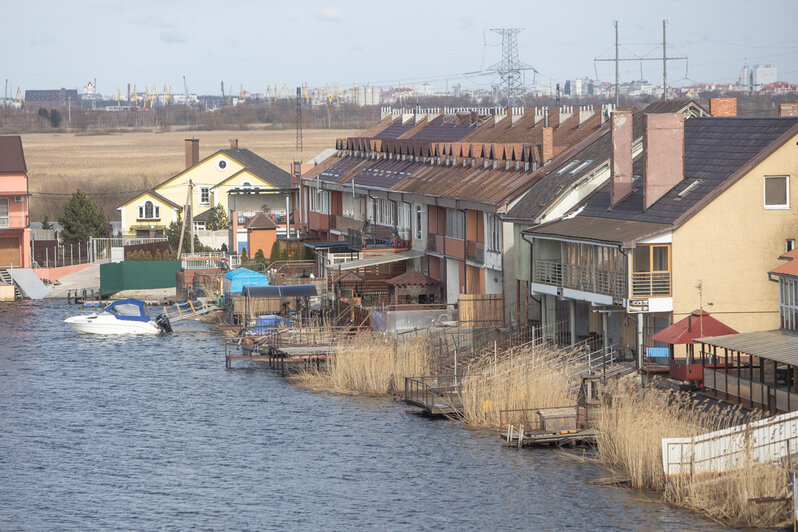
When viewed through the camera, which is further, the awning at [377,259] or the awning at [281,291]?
the awning at [281,291]

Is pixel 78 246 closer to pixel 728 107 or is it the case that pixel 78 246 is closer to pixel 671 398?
pixel 728 107

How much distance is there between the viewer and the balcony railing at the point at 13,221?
93.1 meters

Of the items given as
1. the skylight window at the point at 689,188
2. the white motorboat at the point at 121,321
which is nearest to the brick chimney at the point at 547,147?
the skylight window at the point at 689,188

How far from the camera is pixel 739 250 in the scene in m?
47.0

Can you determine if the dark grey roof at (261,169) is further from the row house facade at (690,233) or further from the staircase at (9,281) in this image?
the row house facade at (690,233)

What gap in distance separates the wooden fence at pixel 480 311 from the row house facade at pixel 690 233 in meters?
7.34

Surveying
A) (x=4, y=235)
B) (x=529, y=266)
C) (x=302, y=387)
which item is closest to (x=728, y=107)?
(x=529, y=266)

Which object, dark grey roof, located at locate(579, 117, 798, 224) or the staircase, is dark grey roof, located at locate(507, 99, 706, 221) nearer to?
dark grey roof, located at locate(579, 117, 798, 224)

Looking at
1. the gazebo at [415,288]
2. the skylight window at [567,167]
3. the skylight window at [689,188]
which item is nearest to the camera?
the skylight window at [689,188]

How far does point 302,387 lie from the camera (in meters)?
55.4

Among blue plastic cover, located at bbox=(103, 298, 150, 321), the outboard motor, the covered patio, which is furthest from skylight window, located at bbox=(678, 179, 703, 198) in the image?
blue plastic cover, located at bbox=(103, 298, 150, 321)

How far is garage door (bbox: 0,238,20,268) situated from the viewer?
95375mm

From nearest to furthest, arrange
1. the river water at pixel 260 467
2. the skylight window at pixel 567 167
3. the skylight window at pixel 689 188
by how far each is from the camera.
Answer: the river water at pixel 260 467 < the skylight window at pixel 689 188 < the skylight window at pixel 567 167

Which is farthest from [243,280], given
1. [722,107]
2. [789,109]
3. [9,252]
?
[789,109]
